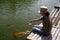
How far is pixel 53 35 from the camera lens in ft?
18.5

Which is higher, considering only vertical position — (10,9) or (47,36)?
(47,36)

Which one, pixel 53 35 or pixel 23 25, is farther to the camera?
pixel 23 25

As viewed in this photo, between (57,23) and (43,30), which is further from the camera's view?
(57,23)

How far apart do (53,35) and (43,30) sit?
1.22 ft

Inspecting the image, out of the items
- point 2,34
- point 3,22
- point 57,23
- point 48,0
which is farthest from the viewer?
point 48,0

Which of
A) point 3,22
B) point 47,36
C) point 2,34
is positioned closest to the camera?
point 47,36

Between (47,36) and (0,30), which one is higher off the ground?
(47,36)

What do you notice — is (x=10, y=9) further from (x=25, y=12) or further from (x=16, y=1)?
(x=16, y=1)

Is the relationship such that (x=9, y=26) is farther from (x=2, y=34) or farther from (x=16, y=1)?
(x=16, y=1)

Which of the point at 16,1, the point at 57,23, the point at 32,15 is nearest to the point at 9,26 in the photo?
the point at 32,15

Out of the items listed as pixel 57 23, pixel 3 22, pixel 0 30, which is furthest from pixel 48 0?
pixel 57 23

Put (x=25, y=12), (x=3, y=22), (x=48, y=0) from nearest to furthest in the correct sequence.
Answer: (x=3, y=22) < (x=25, y=12) < (x=48, y=0)

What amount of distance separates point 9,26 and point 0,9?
3.98 meters

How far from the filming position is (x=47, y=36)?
550cm
